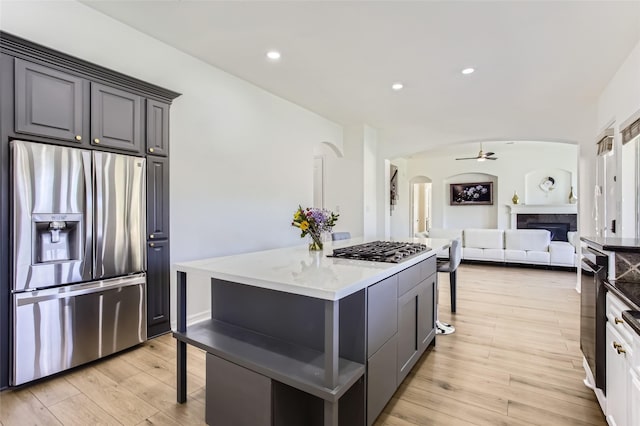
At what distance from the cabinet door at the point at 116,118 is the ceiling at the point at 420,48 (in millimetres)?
665

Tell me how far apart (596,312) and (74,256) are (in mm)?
3323

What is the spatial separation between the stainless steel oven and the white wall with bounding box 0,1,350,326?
10.3 ft

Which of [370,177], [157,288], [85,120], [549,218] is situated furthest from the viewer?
[549,218]

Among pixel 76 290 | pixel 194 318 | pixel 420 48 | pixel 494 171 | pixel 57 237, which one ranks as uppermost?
pixel 420 48

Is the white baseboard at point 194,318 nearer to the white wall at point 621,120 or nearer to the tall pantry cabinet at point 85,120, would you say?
the tall pantry cabinet at point 85,120

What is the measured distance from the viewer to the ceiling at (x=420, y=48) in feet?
8.05

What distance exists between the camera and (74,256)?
2307mm

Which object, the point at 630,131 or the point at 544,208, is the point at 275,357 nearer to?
the point at 630,131

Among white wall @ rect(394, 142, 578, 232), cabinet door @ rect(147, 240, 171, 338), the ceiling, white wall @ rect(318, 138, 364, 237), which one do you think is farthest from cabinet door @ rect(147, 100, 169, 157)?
white wall @ rect(394, 142, 578, 232)

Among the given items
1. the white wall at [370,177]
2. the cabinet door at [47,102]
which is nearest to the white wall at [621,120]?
the white wall at [370,177]

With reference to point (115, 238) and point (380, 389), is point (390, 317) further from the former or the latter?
point (115, 238)

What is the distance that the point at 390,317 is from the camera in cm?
182

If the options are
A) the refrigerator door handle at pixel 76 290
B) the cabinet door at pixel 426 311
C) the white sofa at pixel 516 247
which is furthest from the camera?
the white sofa at pixel 516 247

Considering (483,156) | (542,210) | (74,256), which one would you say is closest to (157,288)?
(74,256)
